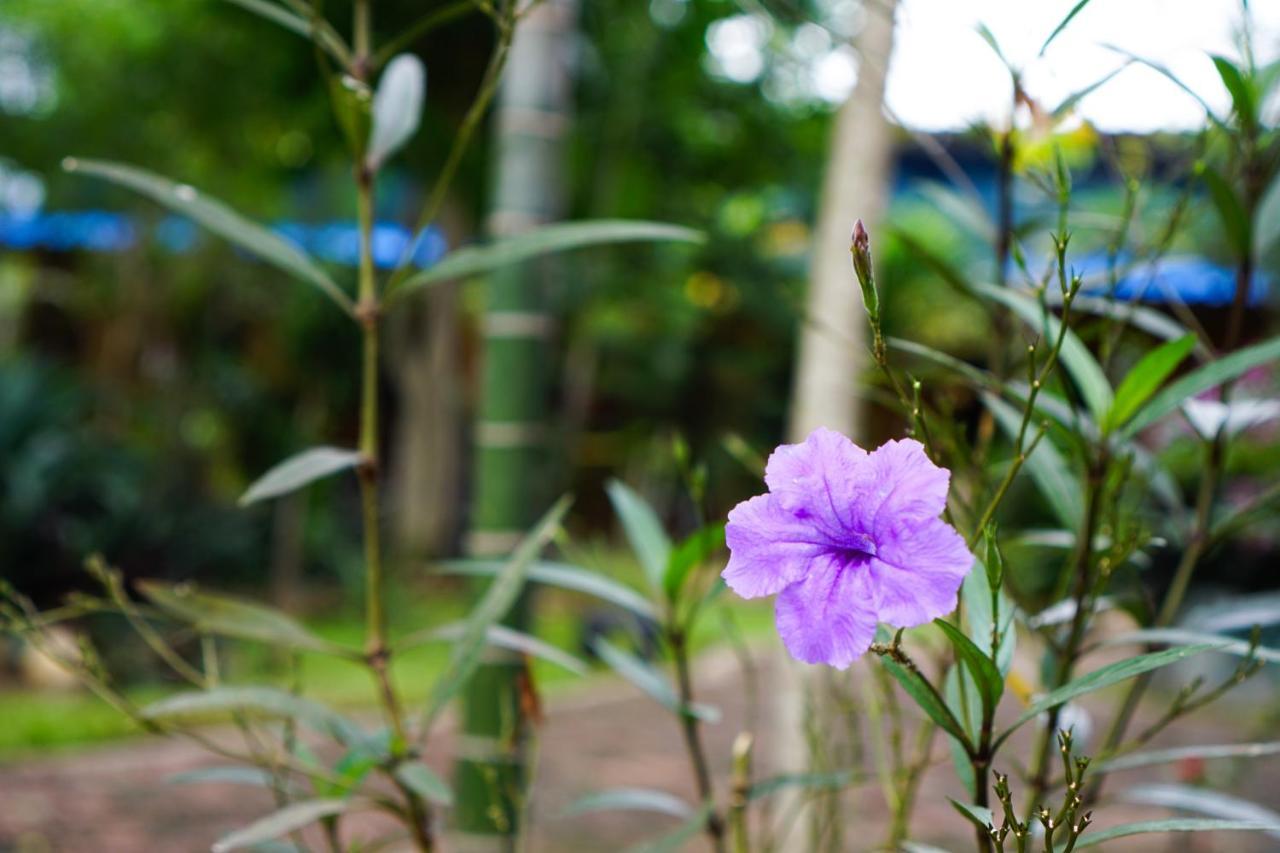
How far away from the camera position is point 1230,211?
0.96 meters

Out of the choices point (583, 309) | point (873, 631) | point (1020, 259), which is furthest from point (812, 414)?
point (583, 309)

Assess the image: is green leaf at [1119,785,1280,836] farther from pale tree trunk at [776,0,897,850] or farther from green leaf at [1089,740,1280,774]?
pale tree trunk at [776,0,897,850]

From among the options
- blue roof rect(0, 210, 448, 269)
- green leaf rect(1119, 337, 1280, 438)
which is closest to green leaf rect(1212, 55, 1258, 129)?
green leaf rect(1119, 337, 1280, 438)

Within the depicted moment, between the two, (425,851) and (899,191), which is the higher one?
(899,191)

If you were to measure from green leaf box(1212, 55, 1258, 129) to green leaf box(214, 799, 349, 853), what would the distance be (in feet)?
2.50

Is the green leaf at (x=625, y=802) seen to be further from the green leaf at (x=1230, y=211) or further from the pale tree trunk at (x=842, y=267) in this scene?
the pale tree trunk at (x=842, y=267)

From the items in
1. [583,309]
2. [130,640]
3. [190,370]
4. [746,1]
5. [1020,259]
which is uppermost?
[746,1]

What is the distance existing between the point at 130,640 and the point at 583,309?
12.1 feet

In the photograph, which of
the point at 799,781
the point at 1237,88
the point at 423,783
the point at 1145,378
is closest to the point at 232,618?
the point at 423,783

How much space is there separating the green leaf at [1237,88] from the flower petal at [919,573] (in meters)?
0.50

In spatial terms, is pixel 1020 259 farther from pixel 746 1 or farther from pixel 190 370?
pixel 190 370

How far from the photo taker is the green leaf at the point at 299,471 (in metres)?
0.88

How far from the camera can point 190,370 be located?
29.6ft

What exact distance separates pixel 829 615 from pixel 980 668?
0.42 ft
